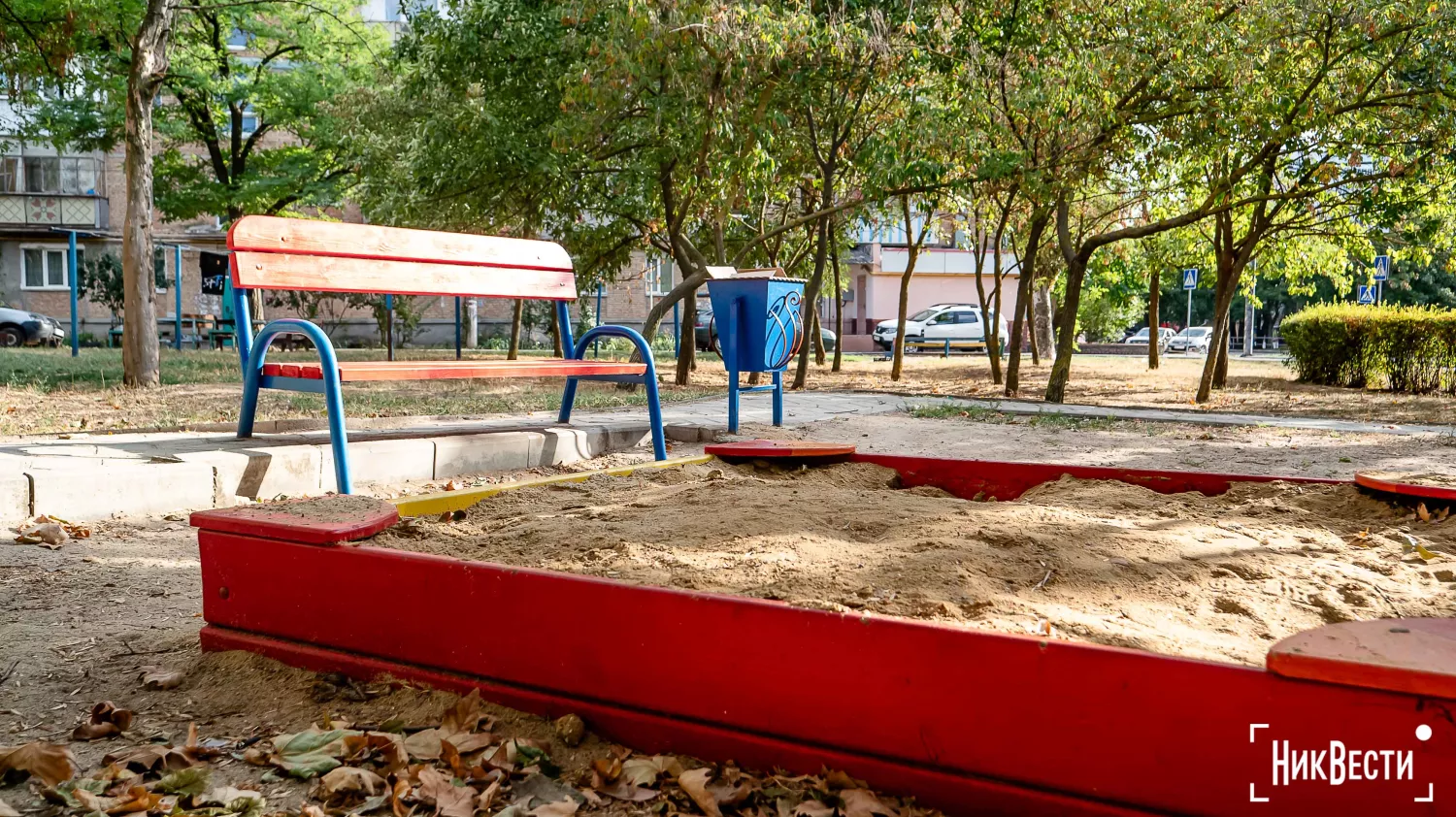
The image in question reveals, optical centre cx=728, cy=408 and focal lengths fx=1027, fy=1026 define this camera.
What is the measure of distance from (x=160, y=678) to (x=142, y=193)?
796 cm

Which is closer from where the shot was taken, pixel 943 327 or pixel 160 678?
pixel 160 678

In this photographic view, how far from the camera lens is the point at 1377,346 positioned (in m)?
13.8

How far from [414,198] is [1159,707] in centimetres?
1361

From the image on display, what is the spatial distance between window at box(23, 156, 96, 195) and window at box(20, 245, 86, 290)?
1857mm

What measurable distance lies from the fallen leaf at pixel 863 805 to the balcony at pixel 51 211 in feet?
125

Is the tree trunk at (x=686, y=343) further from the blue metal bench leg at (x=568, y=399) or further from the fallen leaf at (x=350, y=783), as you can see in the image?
the fallen leaf at (x=350, y=783)

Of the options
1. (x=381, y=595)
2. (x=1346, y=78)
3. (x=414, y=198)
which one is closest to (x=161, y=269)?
(x=414, y=198)

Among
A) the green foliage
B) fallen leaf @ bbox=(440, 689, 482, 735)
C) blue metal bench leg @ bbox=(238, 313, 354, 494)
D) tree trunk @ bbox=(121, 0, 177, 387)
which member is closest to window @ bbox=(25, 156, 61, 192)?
the green foliage

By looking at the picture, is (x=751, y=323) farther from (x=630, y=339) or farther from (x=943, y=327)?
(x=943, y=327)

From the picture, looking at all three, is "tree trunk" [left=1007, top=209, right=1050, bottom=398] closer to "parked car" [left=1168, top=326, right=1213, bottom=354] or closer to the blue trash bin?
the blue trash bin

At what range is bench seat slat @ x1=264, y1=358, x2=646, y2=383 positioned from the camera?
172 inches

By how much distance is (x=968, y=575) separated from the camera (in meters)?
2.07

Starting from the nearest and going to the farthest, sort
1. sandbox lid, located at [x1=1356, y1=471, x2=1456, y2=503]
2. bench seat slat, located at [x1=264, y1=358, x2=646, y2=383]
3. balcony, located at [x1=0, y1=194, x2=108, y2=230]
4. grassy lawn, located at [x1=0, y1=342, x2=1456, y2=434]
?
sandbox lid, located at [x1=1356, y1=471, x2=1456, y2=503] < bench seat slat, located at [x1=264, y1=358, x2=646, y2=383] < grassy lawn, located at [x1=0, y1=342, x2=1456, y2=434] < balcony, located at [x1=0, y1=194, x2=108, y2=230]

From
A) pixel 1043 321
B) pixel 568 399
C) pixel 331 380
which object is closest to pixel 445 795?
pixel 331 380
